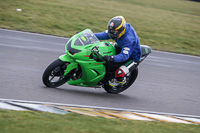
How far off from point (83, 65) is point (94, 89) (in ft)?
3.83

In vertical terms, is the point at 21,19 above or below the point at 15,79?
above

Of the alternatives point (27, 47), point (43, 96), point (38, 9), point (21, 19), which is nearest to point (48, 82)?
point (43, 96)

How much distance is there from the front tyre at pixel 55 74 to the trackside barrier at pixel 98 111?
2.57 feet

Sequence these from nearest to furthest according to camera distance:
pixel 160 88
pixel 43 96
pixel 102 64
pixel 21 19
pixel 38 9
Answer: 1. pixel 43 96
2. pixel 102 64
3. pixel 160 88
4. pixel 21 19
5. pixel 38 9

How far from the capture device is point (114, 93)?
759 cm

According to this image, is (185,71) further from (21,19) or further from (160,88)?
(21,19)

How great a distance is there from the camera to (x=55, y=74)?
262 inches

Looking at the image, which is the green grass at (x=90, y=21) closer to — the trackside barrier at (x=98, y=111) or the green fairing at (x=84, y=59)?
the green fairing at (x=84, y=59)

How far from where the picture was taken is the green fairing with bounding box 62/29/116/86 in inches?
259

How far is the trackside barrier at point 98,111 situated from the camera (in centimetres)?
563

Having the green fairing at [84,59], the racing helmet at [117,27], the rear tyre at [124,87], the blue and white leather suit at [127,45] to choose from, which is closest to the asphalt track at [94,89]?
the rear tyre at [124,87]

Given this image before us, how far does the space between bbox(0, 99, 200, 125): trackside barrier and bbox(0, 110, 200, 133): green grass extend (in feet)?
1.33

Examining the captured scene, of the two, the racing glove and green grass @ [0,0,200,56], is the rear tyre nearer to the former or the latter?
the racing glove

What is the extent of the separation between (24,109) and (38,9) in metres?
12.2
